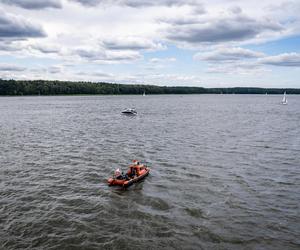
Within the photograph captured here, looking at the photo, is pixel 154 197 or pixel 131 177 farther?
pixel 131 177

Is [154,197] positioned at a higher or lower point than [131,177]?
lower

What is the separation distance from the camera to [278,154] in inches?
1752

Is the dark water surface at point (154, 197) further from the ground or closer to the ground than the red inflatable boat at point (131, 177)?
closer to the ground

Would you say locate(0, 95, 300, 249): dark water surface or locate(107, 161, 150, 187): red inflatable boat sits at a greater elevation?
locate(107, 161, 150, 187): red inflatable boat

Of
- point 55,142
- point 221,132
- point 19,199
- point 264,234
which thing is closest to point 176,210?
point 264,234

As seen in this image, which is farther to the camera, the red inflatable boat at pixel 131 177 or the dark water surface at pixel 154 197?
the red inflatable boat at pixel 131 177

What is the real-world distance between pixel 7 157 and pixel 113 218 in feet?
79.7

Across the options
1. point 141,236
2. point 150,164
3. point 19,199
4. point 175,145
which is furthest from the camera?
point 175,145

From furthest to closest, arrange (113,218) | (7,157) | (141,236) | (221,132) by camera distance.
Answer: (221,132) < (7,157) < (113,218) < (141,236)

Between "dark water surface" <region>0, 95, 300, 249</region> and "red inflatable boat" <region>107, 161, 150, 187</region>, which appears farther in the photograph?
"red inflatable boat" <region>107, 161, 150, 187</region>

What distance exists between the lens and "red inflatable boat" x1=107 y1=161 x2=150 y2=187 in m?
30.6

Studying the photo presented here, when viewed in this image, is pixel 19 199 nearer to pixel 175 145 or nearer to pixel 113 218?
pixel 113 218

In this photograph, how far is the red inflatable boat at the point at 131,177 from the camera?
3057cm

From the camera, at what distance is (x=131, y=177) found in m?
32.2
